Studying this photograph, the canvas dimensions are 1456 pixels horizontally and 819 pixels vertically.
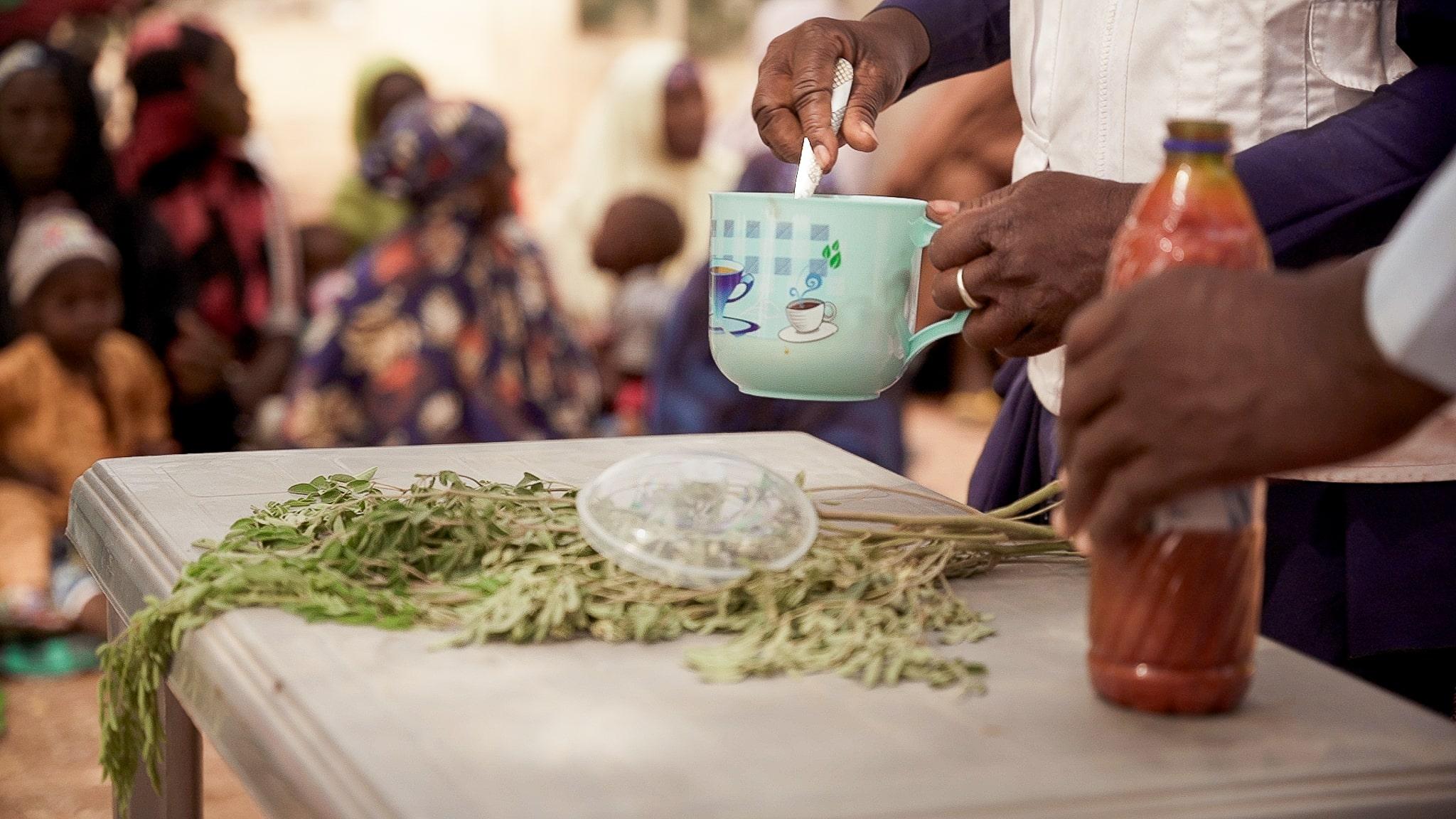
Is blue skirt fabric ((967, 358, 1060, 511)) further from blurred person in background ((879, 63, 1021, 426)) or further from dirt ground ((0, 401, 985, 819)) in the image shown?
blurred person in background ((879, 63, 1021, 426))

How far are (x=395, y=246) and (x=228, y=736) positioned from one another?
9.79ft

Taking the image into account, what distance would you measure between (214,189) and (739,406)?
6.25 feet

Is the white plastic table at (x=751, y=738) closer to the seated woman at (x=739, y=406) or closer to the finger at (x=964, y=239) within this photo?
the finger at (x=964, y=239)

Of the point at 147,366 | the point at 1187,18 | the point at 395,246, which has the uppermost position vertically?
the point at 1187,18

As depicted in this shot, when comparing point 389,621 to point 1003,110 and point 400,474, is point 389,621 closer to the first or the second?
point 400,474

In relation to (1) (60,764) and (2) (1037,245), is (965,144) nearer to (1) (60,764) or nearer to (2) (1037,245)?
(1) (60,764)

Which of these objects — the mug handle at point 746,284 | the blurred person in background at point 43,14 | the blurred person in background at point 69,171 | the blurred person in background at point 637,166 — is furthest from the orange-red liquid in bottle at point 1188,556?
the blurred person in background at point 637,166

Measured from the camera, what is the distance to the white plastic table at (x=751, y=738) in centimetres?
57

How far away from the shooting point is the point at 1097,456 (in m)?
0.61

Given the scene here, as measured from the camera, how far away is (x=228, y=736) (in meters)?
0.70

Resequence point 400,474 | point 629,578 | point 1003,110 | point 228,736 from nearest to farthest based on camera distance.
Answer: point 228,736 → point 629,578 → point 400,474 → point 1003,110

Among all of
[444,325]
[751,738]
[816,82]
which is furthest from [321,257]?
[751,738]

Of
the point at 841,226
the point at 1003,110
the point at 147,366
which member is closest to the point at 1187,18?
the point at 841,226

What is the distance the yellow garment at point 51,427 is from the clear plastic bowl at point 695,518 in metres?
2.41
